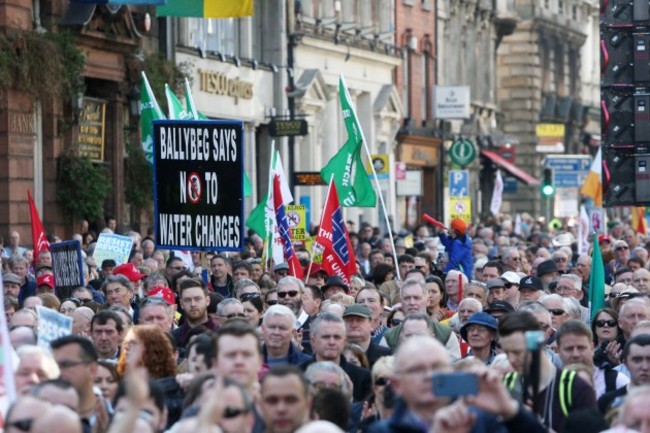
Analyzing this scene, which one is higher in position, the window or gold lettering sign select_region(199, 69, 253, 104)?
the window

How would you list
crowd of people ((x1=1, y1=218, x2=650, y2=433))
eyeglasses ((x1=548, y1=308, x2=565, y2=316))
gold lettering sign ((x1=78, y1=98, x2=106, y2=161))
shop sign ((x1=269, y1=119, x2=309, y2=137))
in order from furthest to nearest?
1. shop sign ((x1=269, y1=119, x2=309, y2=137))
2. gold lettering sign ((x1=78, y1=98, x2=106, y2=161))
3. eyeglasses ((x1=548, y1=308, x2=565, y2=316))
4. crowd of people ((x1=1, y1=218, x2=650, y2=433))

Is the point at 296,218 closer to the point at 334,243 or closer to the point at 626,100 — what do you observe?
the point at 334,243

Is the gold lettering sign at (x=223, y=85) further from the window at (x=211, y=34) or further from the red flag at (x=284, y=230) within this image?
the red flag at (x=284, y=230)

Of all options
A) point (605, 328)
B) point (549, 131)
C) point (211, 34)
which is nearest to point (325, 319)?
point (605, 328)

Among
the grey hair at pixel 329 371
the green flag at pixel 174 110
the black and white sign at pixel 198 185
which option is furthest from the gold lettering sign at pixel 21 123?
the grey hair at pixel 329 371

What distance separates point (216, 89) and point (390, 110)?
1256 cm

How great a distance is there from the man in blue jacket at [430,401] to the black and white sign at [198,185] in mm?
10070

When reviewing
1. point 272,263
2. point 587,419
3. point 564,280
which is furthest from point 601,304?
point 587,419

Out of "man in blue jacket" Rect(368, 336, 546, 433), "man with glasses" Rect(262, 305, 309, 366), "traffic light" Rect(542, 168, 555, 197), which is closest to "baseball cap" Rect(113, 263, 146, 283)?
"man with glasses" Rect(262, 305, 309, 366)

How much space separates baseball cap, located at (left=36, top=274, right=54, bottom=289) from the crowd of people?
46mm

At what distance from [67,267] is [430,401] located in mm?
11946

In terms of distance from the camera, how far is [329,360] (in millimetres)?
12750

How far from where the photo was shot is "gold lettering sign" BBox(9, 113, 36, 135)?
3062cm

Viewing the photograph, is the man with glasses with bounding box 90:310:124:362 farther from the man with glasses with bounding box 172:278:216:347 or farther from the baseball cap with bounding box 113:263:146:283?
the baseball cap with bounding box 113:263:146:283
